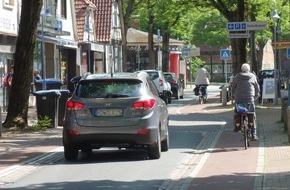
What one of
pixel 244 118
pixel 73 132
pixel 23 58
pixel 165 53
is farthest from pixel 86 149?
pixel 165 53

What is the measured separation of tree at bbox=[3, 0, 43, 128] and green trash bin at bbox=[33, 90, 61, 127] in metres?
0.86

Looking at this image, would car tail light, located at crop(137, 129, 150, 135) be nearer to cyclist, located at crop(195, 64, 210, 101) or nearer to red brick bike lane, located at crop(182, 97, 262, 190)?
red brick bike lane, located at crop(182, 97, 262, 190)

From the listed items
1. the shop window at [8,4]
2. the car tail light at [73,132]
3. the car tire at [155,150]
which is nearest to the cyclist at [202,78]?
the shop window at [8,4]

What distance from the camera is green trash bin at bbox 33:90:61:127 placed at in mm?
22094

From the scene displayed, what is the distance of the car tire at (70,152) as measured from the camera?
47.9 feet

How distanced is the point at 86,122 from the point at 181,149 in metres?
3.04

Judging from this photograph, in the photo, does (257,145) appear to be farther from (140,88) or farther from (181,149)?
(140,88)

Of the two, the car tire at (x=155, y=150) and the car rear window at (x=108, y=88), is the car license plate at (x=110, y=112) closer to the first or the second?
the car rear window at (x=108, y=88)

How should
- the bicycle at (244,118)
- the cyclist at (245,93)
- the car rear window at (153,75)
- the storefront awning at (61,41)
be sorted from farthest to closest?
1. the car rear window at (153,75)
2. the storefront awning at (61,41)
3. the cyclist at (245,93)
4. the bicycle at (244,118)

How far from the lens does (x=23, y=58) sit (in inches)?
835

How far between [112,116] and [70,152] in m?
1.15

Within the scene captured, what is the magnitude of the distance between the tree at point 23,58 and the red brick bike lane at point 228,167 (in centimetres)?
574

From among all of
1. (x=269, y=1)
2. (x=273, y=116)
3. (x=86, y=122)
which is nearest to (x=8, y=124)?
(x=86, y=122)

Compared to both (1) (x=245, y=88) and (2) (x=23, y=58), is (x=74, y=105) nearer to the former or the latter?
(1) (x=245, y=88)
